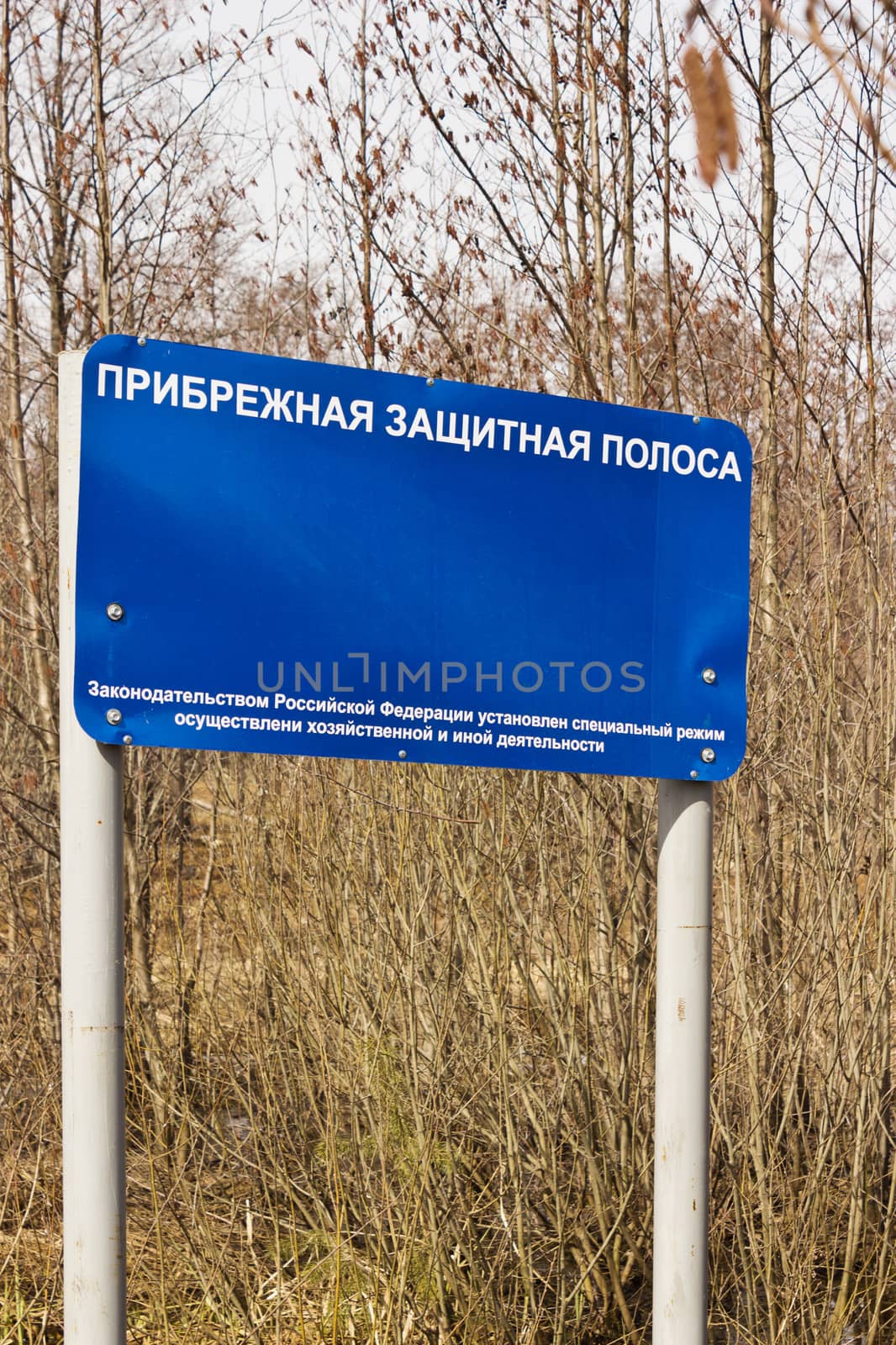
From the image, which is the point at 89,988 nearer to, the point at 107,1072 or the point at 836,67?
the point at 107,1072

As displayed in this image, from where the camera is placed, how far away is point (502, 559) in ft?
6.88

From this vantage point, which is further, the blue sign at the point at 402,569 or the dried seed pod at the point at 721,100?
the blue sign at the point at 402,569

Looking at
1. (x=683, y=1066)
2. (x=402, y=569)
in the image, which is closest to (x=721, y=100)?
(x=402, y=569)

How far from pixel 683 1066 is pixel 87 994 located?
959 mm

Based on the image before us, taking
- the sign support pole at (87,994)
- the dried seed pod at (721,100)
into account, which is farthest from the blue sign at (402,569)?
the dried seed pod at (721,100)

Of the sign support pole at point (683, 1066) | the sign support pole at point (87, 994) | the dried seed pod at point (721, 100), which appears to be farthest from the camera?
the sign support pole at point (683, 1066)

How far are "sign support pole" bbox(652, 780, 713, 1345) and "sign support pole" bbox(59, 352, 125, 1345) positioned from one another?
0.86 metres

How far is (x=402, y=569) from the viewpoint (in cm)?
203

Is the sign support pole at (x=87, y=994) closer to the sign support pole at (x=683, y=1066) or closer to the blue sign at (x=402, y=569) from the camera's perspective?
the blue sign at (x=402, y=569)

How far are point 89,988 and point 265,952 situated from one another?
7.12 feet

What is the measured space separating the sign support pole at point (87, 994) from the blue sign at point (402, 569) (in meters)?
0.04

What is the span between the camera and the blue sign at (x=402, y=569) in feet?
6.11

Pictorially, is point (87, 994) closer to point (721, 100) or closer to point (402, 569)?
point (402, 569)

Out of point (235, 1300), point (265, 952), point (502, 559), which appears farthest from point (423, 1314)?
point (502, 559)
